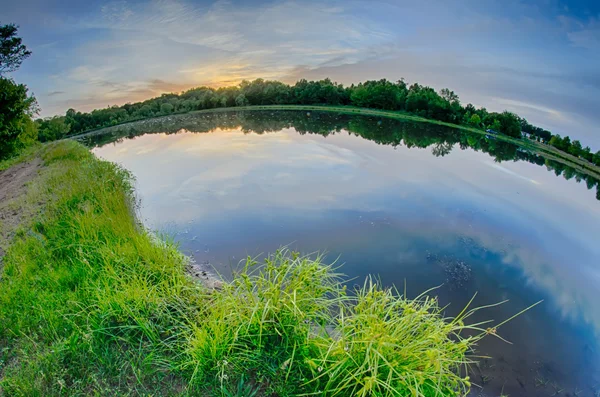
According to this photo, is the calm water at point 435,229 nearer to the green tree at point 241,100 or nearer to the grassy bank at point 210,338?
the grassy bank at point 210,338

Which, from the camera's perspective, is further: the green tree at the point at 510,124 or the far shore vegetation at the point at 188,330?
the green tree at the point at 510,124

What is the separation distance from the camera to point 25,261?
5059 mm

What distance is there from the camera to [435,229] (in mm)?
9461

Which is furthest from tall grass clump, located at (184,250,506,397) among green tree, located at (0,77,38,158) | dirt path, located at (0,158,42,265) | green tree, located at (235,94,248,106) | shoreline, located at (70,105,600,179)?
green tree, located at (235,94,248,106)

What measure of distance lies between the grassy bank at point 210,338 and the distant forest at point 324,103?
3956 centimetres

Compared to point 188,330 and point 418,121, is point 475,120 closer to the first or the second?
point 418,121

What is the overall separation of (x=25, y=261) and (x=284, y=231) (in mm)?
5807

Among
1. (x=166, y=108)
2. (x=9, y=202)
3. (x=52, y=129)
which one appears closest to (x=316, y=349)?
(x=9, y=202)

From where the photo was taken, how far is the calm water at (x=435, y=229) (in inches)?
218

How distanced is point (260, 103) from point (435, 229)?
63244 mm

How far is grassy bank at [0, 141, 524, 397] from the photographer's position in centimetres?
266

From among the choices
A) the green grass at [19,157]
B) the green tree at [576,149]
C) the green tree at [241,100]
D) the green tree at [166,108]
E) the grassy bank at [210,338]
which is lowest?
the grassy bank at [210,338]

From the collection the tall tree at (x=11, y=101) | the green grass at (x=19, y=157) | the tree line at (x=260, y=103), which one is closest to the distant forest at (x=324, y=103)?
the tree line at (x=260, y=103)

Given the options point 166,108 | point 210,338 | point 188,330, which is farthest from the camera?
point 166,108
